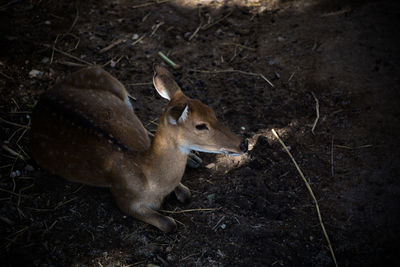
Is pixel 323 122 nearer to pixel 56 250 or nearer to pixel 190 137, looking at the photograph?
pixel 190 137

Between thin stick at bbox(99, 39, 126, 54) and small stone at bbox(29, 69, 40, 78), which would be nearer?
small stone at bbox(29, 69, 40, 78)

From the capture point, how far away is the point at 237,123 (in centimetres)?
432

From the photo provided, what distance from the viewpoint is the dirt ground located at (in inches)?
122

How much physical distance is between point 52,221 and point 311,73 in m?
3.66

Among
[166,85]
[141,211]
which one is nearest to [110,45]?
[166,85]

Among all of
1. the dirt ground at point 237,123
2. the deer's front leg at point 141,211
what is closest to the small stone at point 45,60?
the dirt ground at point 237,123

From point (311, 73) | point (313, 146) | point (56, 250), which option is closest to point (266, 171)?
point (313, 146)

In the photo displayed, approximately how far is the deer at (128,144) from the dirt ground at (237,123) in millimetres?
263

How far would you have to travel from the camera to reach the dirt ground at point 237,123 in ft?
10.2

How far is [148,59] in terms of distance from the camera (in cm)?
525

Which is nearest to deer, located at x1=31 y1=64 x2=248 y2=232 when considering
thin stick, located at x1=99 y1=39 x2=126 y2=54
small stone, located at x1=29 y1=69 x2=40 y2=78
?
small stone, located at x1=29 y1=69 x2=40 y2=78

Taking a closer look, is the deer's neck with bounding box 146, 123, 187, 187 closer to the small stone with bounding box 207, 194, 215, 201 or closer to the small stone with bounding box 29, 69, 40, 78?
the small stone with bounding box 207, 194, 215, 201

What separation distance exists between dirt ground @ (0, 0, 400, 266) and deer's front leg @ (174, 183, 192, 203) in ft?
0.29

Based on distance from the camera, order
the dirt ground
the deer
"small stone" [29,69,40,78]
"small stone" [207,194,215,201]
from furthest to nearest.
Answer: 1. "small stone" [29,69,40,78]
2. "small stone" [207,194,215,201]
3. the dirt ground
4. the deer
